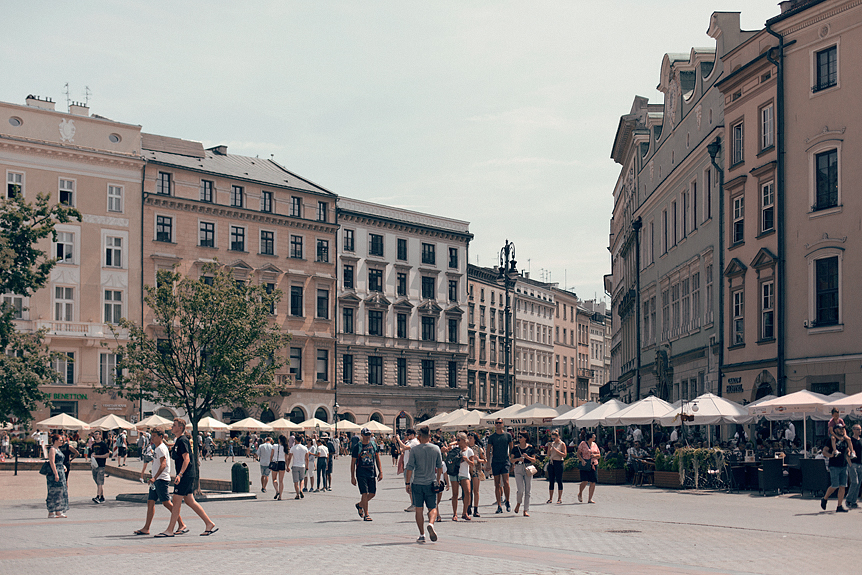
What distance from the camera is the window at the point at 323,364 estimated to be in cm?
7550

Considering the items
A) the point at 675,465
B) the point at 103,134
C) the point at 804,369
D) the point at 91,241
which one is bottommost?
the point at 675,465

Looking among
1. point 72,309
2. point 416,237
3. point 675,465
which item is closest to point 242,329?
point 675,465

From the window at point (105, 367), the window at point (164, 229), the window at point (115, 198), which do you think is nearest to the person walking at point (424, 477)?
the window at point (105, 367)

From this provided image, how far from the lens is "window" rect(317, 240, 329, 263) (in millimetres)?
76250

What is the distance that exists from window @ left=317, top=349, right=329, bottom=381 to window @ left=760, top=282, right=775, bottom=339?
45480 mm

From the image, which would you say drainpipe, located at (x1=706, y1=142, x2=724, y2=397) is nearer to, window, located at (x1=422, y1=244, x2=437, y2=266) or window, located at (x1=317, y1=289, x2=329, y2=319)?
window, located at (x1=317, y1=289, x2=329, y2=319)

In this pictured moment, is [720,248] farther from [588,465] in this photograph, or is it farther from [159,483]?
[159,483]

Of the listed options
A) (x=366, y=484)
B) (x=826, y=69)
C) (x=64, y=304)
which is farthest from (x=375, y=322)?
(x=366, y=484)

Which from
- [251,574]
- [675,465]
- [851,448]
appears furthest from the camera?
[675,465]

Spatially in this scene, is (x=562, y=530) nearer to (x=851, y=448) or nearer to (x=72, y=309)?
(x=851, y=448)

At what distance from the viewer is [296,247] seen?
74688 millimetres

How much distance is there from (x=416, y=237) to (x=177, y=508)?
222ft

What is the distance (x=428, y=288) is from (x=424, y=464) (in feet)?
226

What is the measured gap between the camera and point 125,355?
30.8 meters
